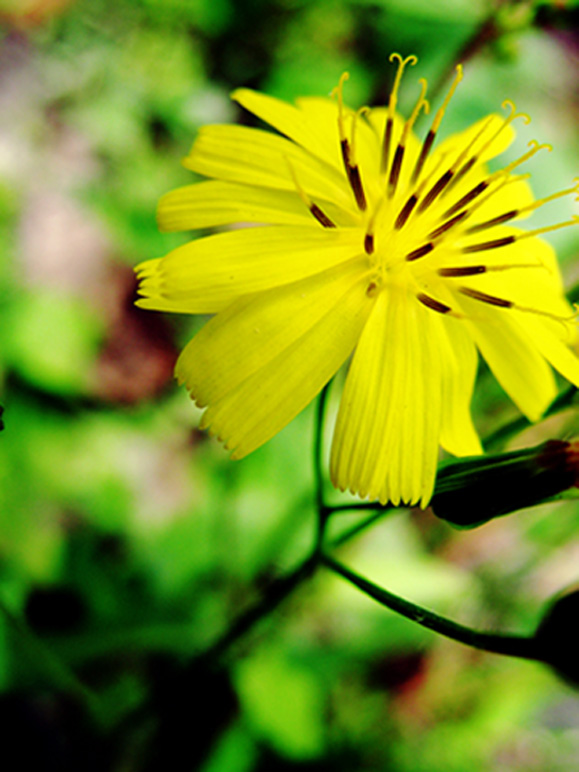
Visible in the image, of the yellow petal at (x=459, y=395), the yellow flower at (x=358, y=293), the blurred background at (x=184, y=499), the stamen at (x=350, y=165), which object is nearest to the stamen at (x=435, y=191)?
the yellow flower at (x=358, y=293)

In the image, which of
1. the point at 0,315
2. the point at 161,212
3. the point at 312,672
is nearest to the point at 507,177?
the point at 161,212

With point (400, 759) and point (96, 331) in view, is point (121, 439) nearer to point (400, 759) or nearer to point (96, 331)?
point (96, 331)

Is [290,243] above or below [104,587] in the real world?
above

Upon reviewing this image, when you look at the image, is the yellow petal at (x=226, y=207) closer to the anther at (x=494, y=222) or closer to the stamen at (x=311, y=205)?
the stamen at (x=311, y=205)

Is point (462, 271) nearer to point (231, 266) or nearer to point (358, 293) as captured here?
point (358, 293)

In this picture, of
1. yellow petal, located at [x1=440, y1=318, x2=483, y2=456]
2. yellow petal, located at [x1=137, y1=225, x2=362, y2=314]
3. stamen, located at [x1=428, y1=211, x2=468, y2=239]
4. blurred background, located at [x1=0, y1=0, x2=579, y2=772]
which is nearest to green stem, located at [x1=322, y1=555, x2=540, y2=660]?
yellow petal, located at [x1=440, y1=318, x2=483, y2=456]

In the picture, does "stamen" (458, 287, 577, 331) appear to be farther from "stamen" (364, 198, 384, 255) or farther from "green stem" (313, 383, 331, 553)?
"green stem" (313, 383, 331, 553)

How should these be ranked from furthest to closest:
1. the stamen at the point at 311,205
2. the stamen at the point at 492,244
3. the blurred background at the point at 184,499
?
the blurred background at the point at 184,499, the stamen at the point at 492,244, the stamen at the point at 311,205
